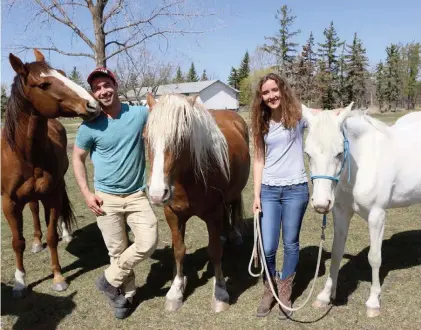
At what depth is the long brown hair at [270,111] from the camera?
2.53 metres

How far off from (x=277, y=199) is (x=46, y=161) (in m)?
2.21

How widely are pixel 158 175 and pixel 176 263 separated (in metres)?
1.32

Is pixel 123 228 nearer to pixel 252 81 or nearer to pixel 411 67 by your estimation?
pixel 252 81

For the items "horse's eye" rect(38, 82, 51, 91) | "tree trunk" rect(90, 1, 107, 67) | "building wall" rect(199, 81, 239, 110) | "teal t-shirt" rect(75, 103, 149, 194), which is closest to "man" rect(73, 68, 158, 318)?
"teal t-shirt" rect(75, 103, 149, 194)

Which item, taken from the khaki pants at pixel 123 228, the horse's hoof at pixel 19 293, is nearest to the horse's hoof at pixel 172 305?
the khaki pants at pixel 123 228

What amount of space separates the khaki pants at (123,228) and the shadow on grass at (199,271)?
576 mm

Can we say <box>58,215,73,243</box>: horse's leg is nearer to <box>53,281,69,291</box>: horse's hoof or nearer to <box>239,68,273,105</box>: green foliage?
<box>53,281,69,291</box>: horse's hoof

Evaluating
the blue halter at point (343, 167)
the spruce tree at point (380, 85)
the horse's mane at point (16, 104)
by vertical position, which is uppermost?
the spruce tree at point (380, 85)

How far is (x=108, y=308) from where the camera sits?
3.09 m

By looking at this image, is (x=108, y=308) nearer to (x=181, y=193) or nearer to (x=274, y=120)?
(x=181, y=193)

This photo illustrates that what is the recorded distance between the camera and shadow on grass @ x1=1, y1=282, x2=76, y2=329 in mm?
2893

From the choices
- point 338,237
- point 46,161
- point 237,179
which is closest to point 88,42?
point 46,161

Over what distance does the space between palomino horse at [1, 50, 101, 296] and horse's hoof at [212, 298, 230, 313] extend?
62.8 inches

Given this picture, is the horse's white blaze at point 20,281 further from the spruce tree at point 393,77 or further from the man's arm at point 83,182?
the spruce tree at point 393,77
